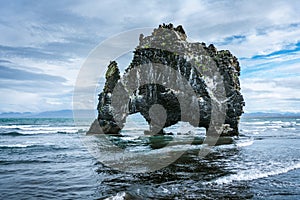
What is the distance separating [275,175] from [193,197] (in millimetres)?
6685

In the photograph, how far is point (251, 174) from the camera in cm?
1561

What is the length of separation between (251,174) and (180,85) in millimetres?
22636

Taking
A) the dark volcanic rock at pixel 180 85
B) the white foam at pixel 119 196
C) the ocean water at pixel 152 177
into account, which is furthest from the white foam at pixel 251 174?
the dark volcanic rock at pixel 180 85

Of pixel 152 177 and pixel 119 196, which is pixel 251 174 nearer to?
pixel 152 177

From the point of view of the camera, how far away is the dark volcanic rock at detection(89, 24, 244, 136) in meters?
37.0

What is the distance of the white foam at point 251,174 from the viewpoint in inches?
566

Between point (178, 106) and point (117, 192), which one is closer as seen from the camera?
point (117, 192)

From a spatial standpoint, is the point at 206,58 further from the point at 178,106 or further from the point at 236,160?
the point at 236,160

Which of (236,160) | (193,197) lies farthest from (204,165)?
(193,197)

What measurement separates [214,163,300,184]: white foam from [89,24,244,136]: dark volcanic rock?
19858 mm

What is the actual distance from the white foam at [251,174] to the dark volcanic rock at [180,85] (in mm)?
19858

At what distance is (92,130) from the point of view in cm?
4631

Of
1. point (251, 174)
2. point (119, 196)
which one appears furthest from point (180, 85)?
point (119, 196)

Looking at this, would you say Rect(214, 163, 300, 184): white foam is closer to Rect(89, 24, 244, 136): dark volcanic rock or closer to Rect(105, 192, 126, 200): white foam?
Rect(105, 192, 126, 200): white foam
